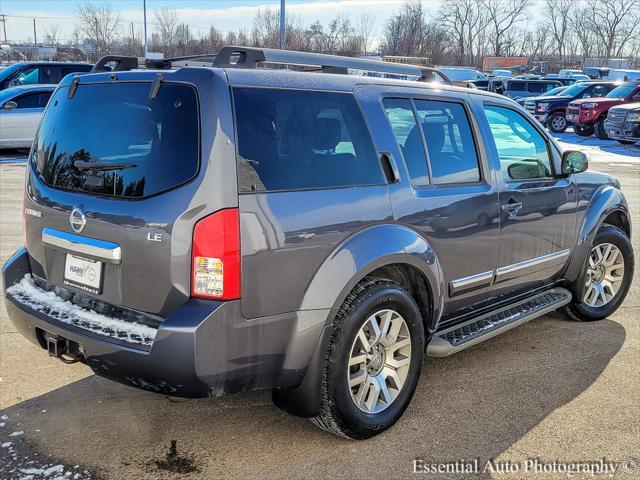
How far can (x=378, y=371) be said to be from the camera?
3488mm

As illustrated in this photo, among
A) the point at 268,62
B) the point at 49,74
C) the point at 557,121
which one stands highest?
the point at 268,62

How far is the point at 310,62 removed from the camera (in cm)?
359

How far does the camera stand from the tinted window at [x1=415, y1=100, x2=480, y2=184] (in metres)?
3.88

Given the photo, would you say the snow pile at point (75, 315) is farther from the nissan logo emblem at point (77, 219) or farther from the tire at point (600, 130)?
the tire at point (600, 130)

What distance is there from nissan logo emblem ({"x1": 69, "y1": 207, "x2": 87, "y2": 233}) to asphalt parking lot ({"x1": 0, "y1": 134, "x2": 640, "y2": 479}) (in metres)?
0.95

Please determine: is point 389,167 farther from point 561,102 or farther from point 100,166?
point 561,102

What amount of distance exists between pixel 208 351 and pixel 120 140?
3.61 feet

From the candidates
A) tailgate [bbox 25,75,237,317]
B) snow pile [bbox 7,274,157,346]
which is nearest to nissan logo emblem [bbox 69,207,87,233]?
tailgate [bbox 25,75,237,317]

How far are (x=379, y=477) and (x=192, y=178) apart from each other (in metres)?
1.61

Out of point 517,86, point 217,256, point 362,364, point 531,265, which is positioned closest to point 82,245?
point 217,256

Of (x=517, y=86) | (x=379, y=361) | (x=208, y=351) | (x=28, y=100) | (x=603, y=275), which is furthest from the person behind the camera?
(x=517, y=86)

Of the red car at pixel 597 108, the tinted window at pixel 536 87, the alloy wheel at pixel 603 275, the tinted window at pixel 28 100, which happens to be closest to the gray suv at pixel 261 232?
the alloy wheel at pixel 603 275

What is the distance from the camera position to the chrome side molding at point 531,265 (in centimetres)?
431

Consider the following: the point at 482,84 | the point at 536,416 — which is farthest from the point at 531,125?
the point at 482,84
